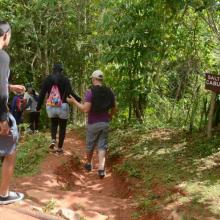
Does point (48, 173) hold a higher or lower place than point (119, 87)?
lower

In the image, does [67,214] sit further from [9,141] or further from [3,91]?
[3,91]

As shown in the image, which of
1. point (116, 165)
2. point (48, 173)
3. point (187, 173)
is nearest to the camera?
point (187, 173)

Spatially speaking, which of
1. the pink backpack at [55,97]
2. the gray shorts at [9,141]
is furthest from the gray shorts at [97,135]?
the gray shorts at [9,141]

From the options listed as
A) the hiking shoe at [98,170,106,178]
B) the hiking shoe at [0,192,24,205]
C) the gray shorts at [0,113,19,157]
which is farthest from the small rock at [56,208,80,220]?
the hiking shoe at [98,170,106,178]

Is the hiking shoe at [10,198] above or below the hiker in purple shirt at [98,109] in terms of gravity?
below

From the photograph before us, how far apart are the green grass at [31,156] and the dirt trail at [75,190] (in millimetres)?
142

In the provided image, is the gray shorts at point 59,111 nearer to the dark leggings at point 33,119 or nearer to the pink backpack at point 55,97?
the pink backpack at point 55,97

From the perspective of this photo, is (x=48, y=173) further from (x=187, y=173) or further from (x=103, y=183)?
(x=187, y=173)

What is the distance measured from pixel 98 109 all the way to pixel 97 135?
532mm

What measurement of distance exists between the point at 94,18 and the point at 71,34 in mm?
1004

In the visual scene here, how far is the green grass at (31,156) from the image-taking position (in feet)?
23.5

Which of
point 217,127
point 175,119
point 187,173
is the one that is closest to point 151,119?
point 175,119

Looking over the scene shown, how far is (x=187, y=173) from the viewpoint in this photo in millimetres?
6805

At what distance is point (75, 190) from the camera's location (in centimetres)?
719
